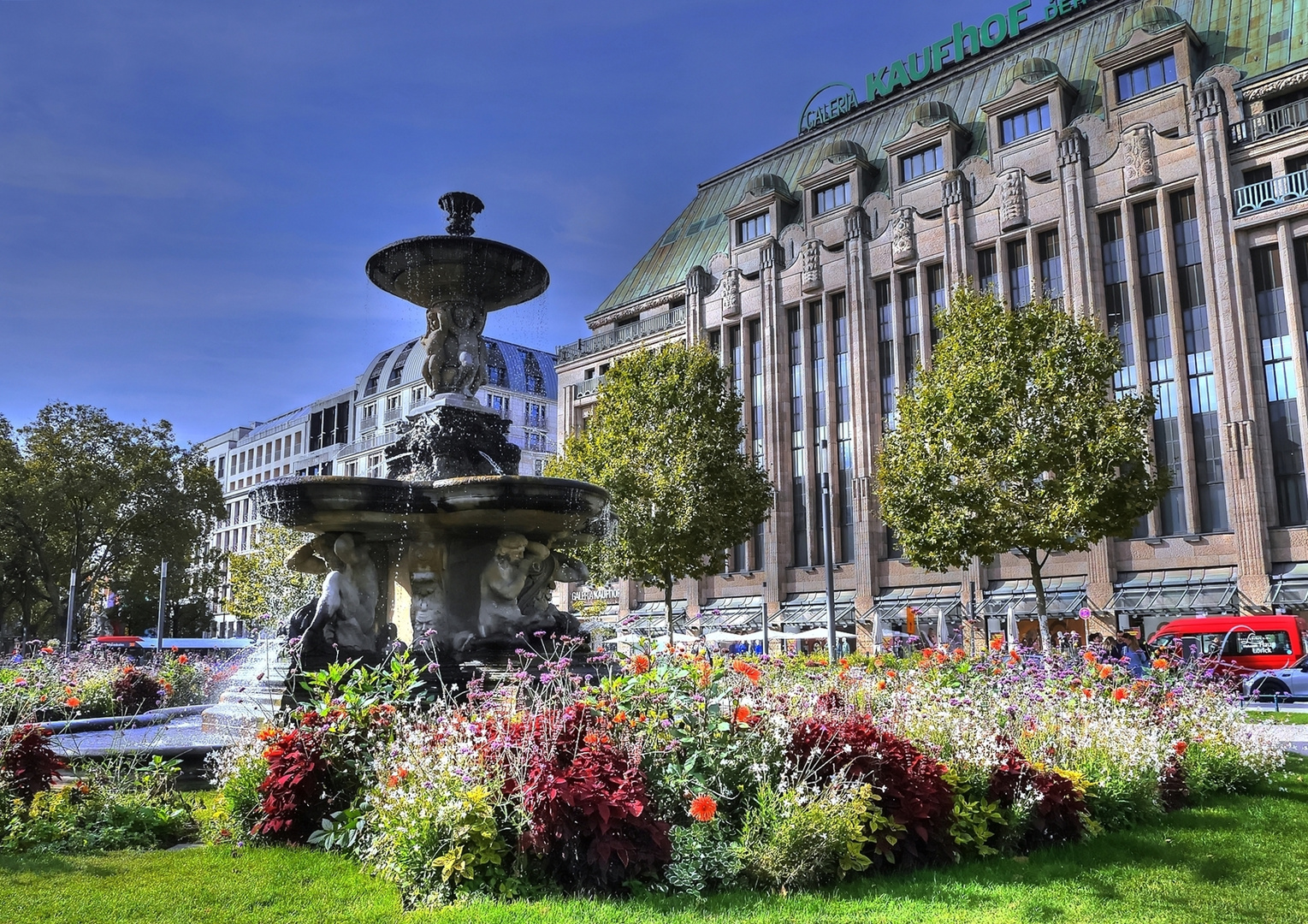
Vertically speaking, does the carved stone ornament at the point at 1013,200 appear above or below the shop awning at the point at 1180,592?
above

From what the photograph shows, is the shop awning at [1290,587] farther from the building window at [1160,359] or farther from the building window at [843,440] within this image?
the building window at [843,440]

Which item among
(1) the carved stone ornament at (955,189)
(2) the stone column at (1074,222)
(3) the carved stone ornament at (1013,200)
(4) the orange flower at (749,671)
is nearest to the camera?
(4) the orange flower at (749,671)

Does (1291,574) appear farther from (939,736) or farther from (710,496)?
(939,736)

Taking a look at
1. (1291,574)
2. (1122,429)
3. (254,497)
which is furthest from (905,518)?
(254,497)

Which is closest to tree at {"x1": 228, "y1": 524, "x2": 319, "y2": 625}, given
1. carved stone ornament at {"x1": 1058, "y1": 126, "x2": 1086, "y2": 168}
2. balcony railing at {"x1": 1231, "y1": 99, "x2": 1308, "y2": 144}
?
carved stone ornament at {"x1": 1058, "y1": 126, "x2": 1086, "y2": 168}

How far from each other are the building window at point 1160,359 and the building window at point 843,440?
1216cm

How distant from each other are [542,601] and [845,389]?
3497 centimetres

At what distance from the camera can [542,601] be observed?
1062 cm

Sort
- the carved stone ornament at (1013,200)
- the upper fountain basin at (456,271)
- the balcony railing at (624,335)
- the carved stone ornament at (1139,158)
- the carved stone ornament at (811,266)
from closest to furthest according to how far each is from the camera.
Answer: the upper fountain basin at (456,271) → the carved stone ornament at (1139,158) → the carved stone ornament at (1013,200) → the carved stone ornament at (811,266) → the balcony railing at (624,335)

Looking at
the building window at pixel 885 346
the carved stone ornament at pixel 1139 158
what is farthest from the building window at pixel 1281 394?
the building window at pixel 885 346

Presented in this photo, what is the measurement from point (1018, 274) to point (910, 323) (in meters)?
4.92

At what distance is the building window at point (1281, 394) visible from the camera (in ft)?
105

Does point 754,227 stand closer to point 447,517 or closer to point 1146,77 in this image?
point 1146,77

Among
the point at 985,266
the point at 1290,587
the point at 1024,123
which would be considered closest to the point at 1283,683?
the point at 1290,587
